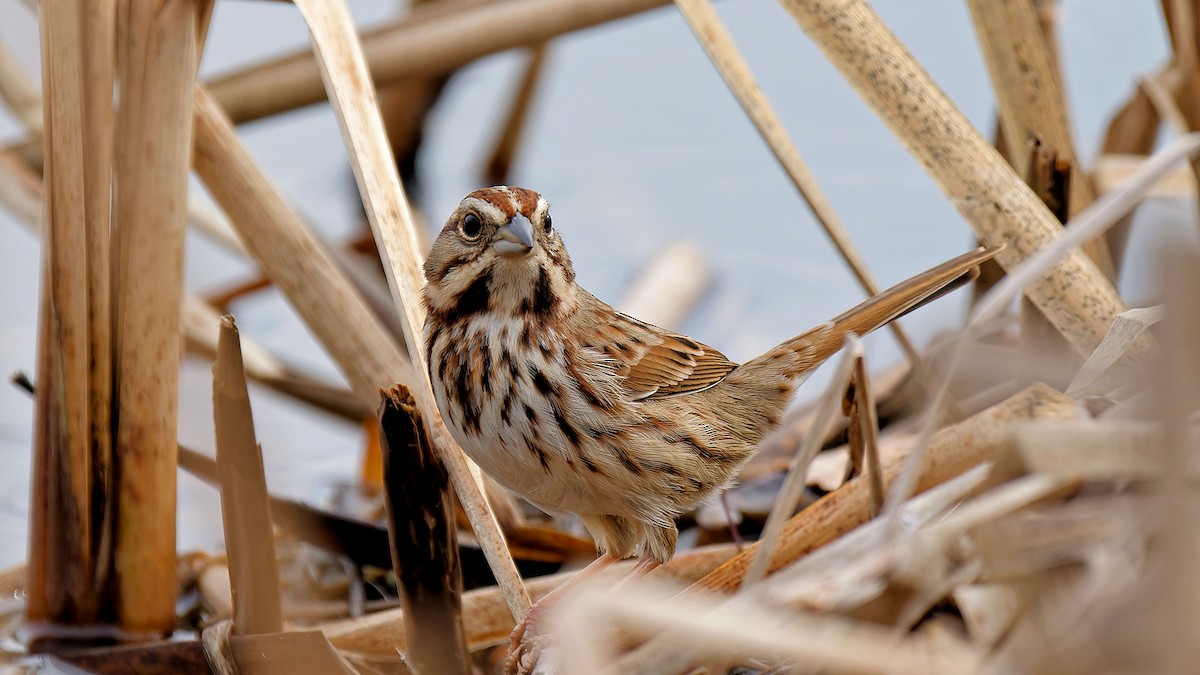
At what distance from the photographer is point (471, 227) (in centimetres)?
275

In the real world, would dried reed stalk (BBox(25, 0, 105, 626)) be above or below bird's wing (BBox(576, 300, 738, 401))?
above

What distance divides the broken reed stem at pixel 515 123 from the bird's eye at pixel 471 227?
2905 mm

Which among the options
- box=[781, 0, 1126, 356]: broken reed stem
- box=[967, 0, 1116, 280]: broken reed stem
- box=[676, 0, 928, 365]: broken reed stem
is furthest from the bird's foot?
box=[967, 0, 1116, 280]: broken reed stem

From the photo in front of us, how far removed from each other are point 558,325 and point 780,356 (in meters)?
0.55

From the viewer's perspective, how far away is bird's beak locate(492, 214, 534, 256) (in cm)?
263

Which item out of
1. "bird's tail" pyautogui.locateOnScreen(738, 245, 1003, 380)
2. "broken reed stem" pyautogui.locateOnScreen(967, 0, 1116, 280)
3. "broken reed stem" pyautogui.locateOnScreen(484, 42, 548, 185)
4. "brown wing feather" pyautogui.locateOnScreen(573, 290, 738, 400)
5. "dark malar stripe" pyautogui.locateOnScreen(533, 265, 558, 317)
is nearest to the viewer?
"bird's tail" pyautogui.locateOnScreen(738, 245, 1003, 380)

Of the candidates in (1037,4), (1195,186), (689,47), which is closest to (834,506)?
(1195,186)

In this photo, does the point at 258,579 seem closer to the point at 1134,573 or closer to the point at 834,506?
the point at 834,506

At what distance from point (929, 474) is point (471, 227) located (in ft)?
3.45

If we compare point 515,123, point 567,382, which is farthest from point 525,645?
point 515,123

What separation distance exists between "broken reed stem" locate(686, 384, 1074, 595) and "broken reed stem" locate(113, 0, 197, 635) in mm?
1136

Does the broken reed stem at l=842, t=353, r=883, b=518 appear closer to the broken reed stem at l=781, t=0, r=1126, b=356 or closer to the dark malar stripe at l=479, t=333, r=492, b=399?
the broken reed stem at l=781, t=0, r=1126, b=356

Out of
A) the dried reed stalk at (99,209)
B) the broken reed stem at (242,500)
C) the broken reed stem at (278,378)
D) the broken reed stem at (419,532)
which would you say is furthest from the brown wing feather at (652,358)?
the broken reed stem at (278,378)

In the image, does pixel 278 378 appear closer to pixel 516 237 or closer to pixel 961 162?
pixel 516 237
